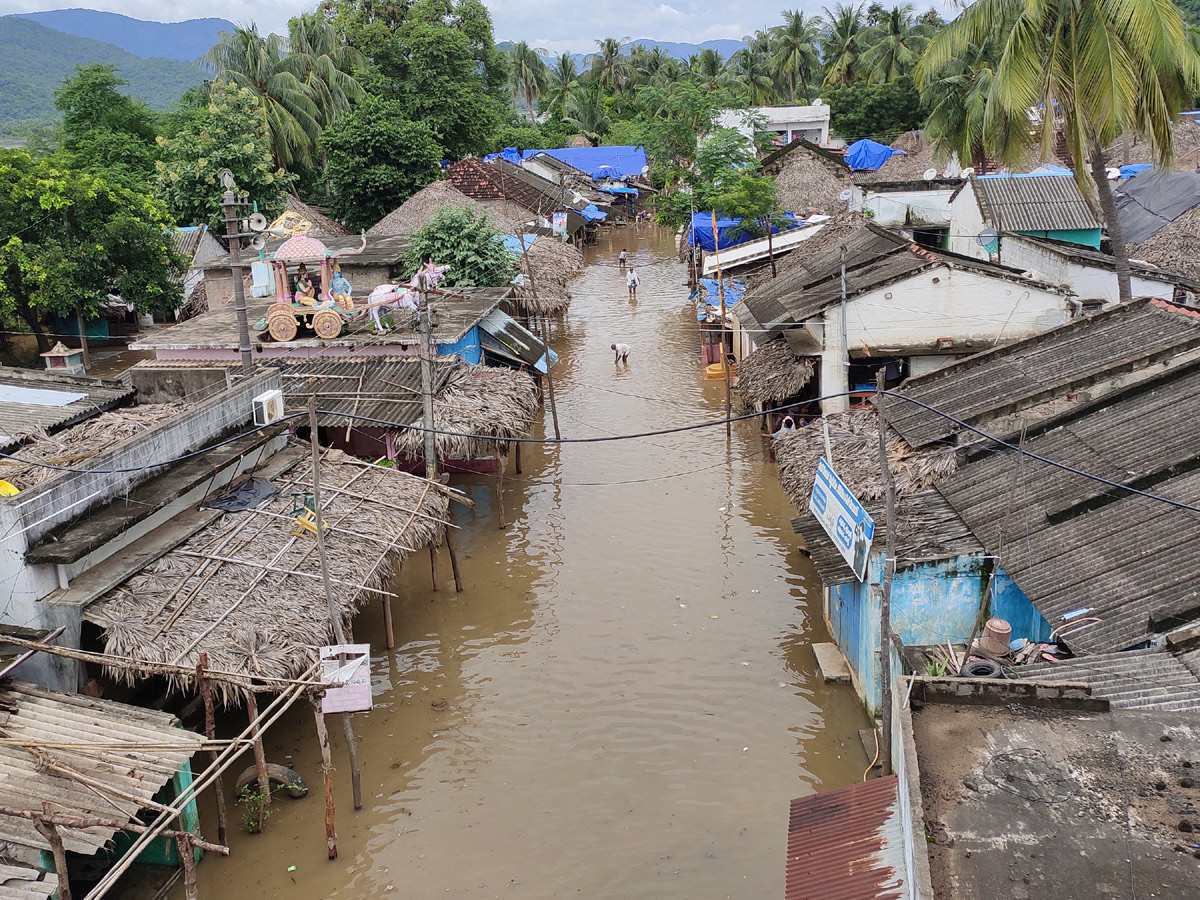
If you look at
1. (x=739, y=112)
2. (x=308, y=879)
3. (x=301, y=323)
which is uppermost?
(x=739, y=112)

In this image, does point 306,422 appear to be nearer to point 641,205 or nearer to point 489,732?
point 489,732

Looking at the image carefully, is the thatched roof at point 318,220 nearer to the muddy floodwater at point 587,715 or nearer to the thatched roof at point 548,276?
the thatched roof at point 548,276

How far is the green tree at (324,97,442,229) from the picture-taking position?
37500 mm

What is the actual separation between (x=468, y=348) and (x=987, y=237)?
13.9 m

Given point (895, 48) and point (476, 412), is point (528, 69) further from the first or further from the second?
point (476, 412)

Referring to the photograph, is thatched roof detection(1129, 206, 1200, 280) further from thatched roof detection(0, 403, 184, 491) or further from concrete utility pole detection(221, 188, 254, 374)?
thatched roof detection(0, 403, 184, 491)

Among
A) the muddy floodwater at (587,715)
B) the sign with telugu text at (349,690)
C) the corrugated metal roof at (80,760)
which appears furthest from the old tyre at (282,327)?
the sign with telugu text at (349,690)

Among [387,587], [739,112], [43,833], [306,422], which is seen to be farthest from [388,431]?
[739,112]

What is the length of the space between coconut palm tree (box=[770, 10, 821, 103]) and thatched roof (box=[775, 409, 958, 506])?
188 feet

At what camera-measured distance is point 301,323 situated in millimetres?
19172

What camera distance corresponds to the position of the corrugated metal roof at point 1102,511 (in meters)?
8.94

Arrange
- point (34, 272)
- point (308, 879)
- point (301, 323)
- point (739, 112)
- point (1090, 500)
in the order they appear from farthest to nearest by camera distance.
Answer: point (739, 112) → point (34, 272) → point (301, 323) → point (1090, 500) → point (308, 879)

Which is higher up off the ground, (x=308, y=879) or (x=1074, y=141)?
(x=1074, y=141)

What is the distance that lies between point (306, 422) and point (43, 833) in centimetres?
985
